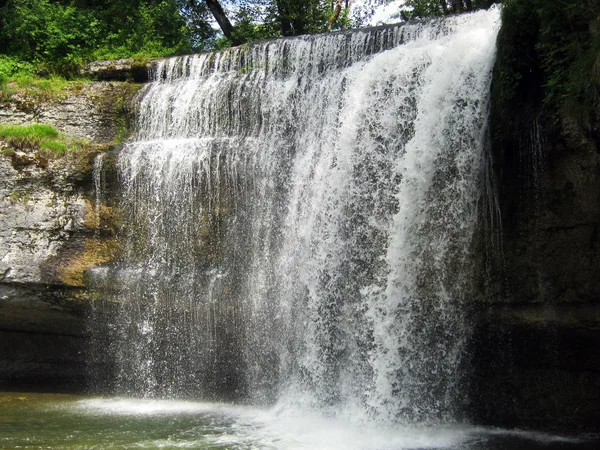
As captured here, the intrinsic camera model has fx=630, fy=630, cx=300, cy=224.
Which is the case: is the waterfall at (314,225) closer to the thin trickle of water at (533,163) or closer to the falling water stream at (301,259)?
the falling water stream at (301,259)

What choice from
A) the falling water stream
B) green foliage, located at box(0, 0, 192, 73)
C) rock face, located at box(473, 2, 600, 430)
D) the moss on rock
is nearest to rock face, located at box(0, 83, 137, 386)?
the moss on rock

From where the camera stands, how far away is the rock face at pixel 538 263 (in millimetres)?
7805

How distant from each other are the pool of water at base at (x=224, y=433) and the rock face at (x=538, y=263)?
1.90 ft

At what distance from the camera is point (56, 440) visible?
24.9 feet

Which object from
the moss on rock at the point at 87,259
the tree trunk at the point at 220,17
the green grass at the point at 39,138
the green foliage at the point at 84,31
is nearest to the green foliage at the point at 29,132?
the green grass at the point at 39,138

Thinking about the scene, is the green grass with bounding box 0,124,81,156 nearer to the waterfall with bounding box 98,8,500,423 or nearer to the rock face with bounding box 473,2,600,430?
the waterfall with bounding box 98,8,500,423

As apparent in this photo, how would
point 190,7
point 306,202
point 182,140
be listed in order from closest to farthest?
point 306,202
point 182,140
point 190,7

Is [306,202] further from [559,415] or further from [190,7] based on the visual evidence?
[190,7]

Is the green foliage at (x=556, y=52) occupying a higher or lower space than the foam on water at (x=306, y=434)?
higher

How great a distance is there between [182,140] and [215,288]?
117 inches

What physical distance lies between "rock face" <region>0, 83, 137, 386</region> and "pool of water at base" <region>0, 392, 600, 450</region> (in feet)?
5.68

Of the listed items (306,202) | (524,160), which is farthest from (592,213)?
(306,202)

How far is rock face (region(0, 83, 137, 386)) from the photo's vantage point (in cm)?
1055

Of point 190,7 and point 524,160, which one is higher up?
point 190,7
